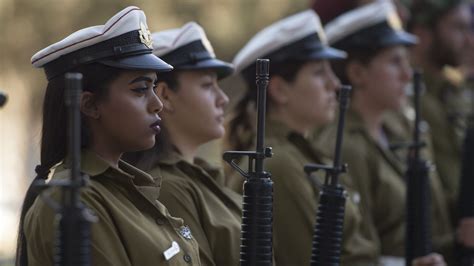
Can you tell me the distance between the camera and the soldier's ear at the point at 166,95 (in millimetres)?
5672

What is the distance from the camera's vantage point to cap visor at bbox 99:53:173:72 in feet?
15.1

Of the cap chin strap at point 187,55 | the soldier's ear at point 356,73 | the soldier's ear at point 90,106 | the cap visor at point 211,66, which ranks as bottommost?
the soldier's ear at point 90,106

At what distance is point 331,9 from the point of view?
8.52 m

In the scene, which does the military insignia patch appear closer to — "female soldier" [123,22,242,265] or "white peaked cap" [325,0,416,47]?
"female soldier" [123,22,242,265]

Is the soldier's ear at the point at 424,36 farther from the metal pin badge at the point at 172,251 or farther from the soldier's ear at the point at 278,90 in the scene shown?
the metal pin badge at the point at 172,251

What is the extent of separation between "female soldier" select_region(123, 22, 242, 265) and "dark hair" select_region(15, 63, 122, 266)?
0.69m

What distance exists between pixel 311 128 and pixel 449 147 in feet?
7.99

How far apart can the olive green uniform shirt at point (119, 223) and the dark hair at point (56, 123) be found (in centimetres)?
8

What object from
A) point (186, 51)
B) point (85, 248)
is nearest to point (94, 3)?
point (186, 51)

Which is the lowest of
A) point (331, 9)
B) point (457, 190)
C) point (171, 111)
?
point (457, 190)

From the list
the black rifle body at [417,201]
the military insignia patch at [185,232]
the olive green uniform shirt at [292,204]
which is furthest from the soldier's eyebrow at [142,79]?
the black rifle body at [417,201]

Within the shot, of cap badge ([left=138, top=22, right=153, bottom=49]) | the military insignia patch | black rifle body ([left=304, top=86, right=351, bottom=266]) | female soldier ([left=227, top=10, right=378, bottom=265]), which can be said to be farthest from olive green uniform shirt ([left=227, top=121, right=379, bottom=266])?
cap badge ([left=138, top=22, right=153, bottom=49])

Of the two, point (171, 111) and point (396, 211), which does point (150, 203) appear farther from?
point (396, 211)

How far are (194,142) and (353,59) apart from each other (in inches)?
92.3
